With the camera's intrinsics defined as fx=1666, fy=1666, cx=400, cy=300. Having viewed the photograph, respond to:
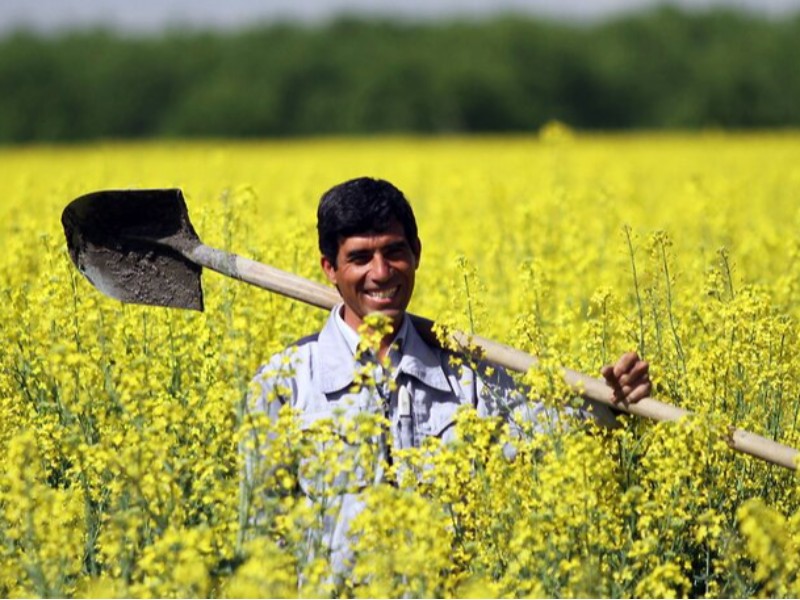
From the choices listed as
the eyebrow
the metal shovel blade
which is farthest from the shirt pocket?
the metal shovel blade

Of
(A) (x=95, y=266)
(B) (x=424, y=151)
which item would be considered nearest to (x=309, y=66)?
(B) (x=424, y=151)

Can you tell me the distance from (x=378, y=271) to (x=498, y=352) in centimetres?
43

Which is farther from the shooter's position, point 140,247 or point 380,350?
point 140,247

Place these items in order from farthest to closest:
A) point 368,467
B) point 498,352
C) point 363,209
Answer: point 498,352 < point 363,209 < point 368,467

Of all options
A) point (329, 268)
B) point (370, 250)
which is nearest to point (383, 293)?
point (370, 250)

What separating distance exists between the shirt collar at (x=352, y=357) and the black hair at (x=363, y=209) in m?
0.26

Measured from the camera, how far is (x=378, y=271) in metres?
4.58

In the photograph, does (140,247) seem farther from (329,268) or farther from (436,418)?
(436,418)

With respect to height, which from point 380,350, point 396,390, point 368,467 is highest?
point 380,350

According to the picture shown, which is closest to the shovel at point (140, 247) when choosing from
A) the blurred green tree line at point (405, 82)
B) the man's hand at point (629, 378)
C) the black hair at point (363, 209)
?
the black hair at point (363, 209)

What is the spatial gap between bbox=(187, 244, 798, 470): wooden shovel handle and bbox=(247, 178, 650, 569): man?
54 millimetres

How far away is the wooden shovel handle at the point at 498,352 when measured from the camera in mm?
4422

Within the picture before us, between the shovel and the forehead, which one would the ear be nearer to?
A: the forehead

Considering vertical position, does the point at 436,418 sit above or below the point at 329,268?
below
